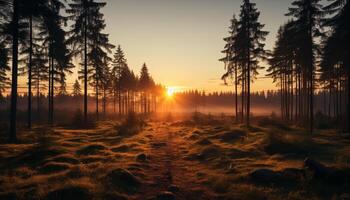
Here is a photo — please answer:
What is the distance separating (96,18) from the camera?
87.9 feet

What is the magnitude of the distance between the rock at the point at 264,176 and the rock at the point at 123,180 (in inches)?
186

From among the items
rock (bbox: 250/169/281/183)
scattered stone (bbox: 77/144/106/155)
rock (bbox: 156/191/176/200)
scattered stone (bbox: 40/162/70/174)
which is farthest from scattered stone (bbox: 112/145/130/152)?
rock (bbox: 250/169/281/183)

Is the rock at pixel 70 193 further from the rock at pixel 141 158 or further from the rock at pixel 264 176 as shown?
the rock at pixel 264 176

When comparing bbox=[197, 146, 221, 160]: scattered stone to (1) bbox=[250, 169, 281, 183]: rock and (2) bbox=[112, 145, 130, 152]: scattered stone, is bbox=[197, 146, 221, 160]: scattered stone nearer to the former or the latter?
(1) bbox=[250, 169, 281, 183]: rock

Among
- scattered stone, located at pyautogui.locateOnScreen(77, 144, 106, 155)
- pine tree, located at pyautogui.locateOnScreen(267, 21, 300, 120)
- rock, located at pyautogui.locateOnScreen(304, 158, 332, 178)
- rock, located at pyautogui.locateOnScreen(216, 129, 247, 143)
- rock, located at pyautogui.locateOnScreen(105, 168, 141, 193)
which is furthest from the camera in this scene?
pine tree, located at pyautogui.locateOnScreen(267, 21, 300, 120)

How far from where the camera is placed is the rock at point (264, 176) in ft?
30.5

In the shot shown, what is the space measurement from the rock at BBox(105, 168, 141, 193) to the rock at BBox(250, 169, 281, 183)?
→ 186 inches

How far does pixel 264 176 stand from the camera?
9.47 metres

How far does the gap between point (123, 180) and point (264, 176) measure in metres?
5.73

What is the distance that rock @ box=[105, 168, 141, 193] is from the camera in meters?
8.80

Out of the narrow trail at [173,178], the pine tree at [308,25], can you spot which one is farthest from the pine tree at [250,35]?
the narrow trail at [173,178]

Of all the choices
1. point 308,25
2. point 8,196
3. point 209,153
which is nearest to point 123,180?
point 8,196

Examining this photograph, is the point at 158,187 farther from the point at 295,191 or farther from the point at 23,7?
the point at 23,7

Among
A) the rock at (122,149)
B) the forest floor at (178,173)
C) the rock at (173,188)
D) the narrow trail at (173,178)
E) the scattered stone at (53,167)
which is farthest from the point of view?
the rock at (122,149)
